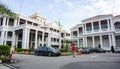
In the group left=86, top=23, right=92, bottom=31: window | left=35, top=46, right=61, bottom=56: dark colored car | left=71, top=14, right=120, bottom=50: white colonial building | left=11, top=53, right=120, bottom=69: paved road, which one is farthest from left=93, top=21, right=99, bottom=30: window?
left=11, top=53, right=120, bottom=69: paved road

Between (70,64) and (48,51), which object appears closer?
(70,64)

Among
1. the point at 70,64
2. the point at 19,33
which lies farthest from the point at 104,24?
the point at 70,64

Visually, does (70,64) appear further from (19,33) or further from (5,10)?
(19,33)

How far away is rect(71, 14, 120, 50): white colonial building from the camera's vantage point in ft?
127

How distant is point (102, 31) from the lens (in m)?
39.9

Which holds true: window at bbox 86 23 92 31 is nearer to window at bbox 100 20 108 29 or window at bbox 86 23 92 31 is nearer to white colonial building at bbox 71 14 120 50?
white colonial building at bbox 71 14 120 50

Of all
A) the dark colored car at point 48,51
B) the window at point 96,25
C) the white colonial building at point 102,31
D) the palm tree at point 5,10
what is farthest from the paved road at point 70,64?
the window at point 96,25

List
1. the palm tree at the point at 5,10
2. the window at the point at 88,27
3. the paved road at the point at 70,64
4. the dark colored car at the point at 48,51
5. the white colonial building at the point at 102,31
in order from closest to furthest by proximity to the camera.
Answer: the paved road at the point at 70,64 → the palm tree at the point at 5,10 → the dark colored car at the point at 48,51 → the white colonial building at the point at 102,31 → the window at the point at 88,27

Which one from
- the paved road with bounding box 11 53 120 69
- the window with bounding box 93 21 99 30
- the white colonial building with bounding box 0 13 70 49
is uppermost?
the window with bounding box 93 21 99 30

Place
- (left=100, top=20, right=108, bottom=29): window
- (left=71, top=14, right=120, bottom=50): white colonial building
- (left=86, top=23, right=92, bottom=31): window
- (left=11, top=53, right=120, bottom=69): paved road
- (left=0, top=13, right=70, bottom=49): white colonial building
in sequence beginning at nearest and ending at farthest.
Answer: (left=11, top=53, right=120, bottom=69): paved road → (left=0, top=13, right=70, bottom=49): white colonial building → (left=71, top=14, right=120, bottom=50): white colonial building → (left=100, top=20, right=108, bottom=29): window → (left=86, top=23, right=92, bottom=31): window

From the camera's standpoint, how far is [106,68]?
8250 mm

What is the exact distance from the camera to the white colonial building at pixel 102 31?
38.8 meters

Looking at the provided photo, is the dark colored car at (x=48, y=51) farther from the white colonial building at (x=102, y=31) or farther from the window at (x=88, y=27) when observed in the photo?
the window at (x=88, y=27)

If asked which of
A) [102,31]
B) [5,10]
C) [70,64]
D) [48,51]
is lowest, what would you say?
[70,64]
